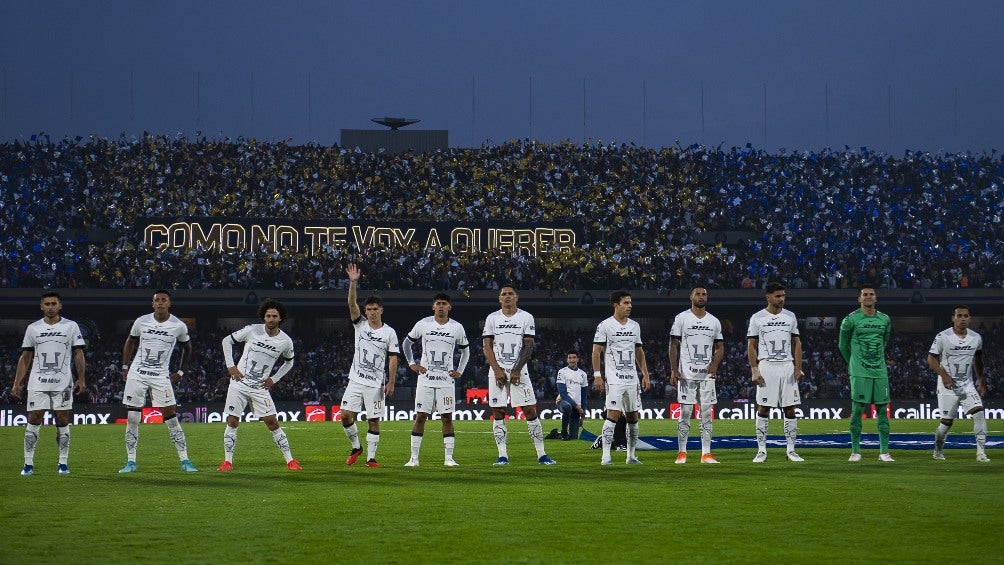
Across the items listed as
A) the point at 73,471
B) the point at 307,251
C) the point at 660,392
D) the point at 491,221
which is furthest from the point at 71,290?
the point at 73,471

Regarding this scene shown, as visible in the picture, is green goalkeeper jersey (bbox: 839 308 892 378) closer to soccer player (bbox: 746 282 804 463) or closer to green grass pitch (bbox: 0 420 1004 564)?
soccer player (bbox: 746 282 804 463)

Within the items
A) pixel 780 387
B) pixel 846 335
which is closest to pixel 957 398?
pixel 846 335

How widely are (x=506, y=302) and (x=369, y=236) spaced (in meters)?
37.1

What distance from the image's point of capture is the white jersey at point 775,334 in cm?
1841

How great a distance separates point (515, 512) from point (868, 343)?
8.96 m

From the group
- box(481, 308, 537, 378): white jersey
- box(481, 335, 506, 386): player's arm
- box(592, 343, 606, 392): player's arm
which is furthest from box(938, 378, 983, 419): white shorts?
box(481, 335, 506, 386): player's arm

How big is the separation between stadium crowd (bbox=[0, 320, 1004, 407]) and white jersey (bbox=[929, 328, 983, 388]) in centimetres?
2645

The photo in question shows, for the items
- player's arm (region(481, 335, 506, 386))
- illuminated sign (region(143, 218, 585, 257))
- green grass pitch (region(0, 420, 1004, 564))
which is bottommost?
green grass pitch (region(0, 420, 1004, 564))

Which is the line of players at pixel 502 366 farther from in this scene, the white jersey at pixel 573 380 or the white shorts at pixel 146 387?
the white jersey at pixel 573 380

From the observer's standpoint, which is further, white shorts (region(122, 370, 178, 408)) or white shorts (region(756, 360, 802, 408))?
white shorts (region(756, 360, 802, 408))

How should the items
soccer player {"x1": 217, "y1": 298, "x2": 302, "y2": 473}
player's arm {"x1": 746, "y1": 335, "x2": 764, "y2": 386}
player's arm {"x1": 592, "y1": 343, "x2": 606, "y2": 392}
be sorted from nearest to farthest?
player's arm {"x1": 592, "y1": 343, "x2": 606, "y2": 392} → soccer player {"x1": 217, "y1": 298, "x2": 302, "y2": 473} → player's arm {"x1": 746, "y1": 335, "x2": 764, "y2": 386}

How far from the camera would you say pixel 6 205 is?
53000 millimetres

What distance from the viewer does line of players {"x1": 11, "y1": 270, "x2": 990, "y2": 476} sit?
1741cm

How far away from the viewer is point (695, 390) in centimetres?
1856
